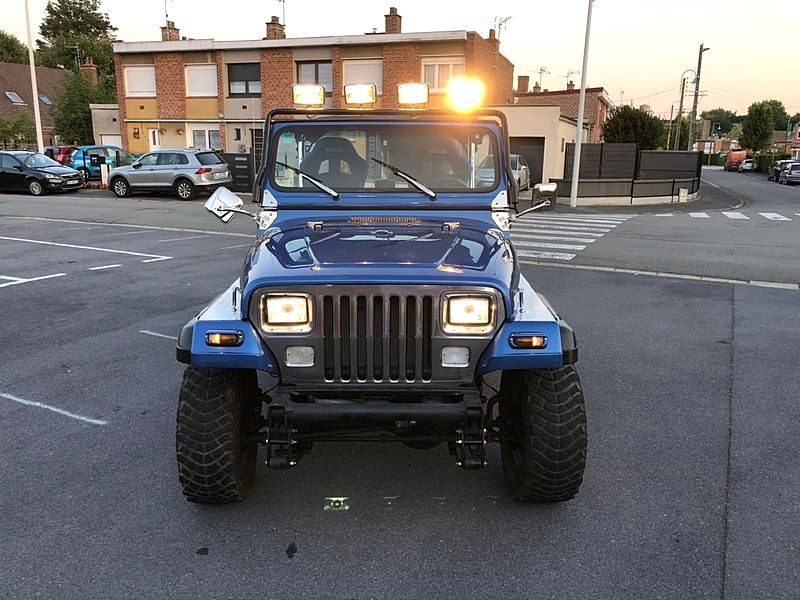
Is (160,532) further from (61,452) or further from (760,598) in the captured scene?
(760,598)

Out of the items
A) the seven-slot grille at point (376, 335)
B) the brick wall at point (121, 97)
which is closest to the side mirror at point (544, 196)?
the seven-slot grille at point (376, 335)

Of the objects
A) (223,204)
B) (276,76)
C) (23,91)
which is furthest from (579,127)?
(23,91)

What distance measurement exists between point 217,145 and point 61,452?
103 feet

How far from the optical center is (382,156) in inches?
170

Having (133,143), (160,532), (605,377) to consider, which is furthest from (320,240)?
(133,143)

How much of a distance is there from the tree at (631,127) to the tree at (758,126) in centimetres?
5373

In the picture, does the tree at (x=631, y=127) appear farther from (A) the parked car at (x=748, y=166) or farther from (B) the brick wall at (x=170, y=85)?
(A) the parked car at (x=748, y=166)

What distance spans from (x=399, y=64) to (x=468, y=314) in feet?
93.4

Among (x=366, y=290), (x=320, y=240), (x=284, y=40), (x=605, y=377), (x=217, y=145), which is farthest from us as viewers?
(x=217, y=145)

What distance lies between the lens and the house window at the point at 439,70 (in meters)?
29.1

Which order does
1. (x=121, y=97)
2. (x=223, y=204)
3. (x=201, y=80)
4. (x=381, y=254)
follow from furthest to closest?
(x=121, y=97)
(x=201, y=80)
(x=223, y=204)
(x=381, y=254)

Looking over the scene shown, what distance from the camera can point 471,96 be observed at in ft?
14.8

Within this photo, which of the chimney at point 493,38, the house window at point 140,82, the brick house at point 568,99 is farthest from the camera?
the brick house at point 568,99

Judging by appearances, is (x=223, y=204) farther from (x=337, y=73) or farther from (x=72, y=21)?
(x=72, y=21)
